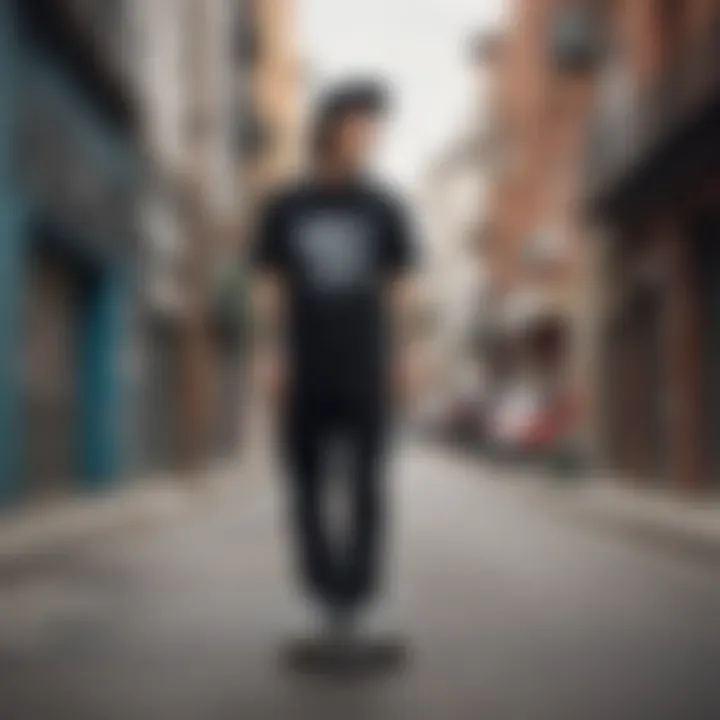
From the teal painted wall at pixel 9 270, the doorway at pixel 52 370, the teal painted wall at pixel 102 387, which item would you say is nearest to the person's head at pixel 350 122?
the teal painted wall at pixel 9 270

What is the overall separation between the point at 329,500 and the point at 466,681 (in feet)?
2.70

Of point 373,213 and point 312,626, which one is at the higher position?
point 373,213

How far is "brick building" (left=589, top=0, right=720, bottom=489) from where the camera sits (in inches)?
742

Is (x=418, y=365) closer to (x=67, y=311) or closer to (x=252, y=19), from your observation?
(x=252, y=19)

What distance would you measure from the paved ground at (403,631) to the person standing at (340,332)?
1.43ft

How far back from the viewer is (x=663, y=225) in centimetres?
2152

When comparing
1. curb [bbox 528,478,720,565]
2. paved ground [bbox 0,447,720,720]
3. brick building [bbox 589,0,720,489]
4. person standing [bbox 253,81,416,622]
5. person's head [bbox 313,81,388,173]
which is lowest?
paved ground [bbox 0,447,720,720]

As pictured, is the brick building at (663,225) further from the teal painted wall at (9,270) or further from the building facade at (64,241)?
the teal painted wall at (9,270)

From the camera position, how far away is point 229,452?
126ft

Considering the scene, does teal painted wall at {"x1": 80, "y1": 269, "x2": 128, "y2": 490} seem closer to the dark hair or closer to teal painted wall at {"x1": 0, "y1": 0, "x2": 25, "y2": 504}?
teal painted wall at {"x1": 0, "y1": 0, "x2": 25, "y2": 504}

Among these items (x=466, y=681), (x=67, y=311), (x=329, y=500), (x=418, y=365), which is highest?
(x=418, y=365)

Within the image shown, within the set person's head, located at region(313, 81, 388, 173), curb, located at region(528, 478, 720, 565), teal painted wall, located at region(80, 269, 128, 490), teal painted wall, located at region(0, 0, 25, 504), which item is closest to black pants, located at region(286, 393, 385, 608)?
person's head, located at region(313, 81, 388, 173)

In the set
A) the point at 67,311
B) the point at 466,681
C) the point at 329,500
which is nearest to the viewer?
the point at 466,681

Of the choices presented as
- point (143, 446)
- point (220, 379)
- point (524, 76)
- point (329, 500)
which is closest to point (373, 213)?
point (329, 500)
